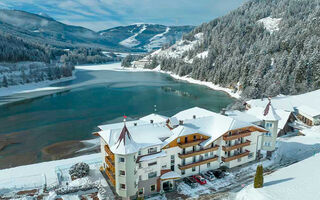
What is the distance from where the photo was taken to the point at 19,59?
439 feet

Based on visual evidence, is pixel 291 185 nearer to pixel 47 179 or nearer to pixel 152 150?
pixel 152 150

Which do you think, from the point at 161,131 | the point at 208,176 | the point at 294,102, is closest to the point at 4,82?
the point at 161,131

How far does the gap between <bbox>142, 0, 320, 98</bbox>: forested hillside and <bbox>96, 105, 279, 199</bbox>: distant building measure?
44492mm

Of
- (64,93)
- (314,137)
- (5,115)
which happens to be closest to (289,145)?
(314,137)

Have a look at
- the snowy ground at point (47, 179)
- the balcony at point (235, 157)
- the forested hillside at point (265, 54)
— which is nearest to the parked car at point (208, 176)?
the balcony at point (235, 157)

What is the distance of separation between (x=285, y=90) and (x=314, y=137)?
38.2m

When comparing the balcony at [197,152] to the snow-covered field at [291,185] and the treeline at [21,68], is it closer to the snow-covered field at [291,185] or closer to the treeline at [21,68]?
the snow-covered field at [291,185]

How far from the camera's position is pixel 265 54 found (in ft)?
355

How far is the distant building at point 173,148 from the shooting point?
24281mm

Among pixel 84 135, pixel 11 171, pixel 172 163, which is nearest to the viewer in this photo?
pixel 172 163

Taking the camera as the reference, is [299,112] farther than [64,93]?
No

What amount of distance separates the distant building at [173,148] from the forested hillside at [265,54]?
4449cm

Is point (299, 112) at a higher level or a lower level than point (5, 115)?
higher

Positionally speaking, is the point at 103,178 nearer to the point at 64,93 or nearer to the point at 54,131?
the point at 54,131
